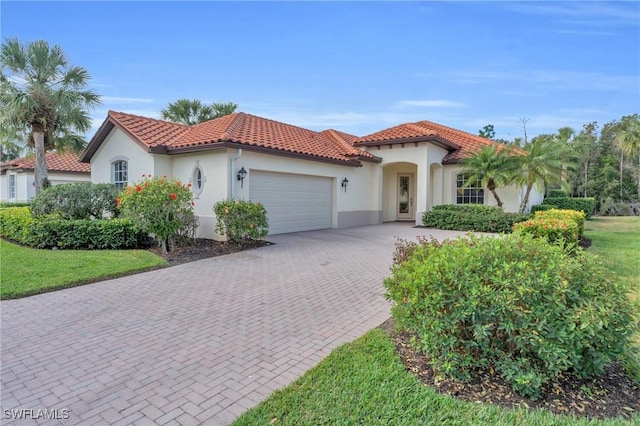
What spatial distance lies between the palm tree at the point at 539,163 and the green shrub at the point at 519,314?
15.6 metres

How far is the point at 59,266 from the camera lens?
818 centimetres

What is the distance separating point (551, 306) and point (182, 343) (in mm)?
4217

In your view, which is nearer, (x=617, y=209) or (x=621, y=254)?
(x=621, y=254)

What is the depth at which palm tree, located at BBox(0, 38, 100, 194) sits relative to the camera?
15.2m

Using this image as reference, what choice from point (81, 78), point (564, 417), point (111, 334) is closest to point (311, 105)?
point (81, 78)

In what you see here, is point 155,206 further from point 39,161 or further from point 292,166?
point 39,161

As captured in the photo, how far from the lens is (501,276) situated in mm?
3488

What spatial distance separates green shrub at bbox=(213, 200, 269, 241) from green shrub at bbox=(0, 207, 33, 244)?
5.73 meters

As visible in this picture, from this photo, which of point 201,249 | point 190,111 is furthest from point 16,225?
point 190,111

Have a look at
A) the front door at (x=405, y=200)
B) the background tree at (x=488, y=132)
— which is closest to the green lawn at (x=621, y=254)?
the front door at (x=405, y=200)

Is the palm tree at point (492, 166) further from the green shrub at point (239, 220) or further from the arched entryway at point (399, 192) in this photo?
the green shrub at point (239, 220)

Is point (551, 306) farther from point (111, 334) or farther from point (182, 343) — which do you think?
point (111, 334)
